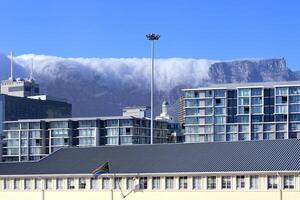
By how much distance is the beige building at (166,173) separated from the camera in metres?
82.9

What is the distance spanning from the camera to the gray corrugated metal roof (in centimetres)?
8525

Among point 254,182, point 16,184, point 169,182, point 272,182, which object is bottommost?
point 16,184

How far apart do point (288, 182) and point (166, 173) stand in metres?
14.7

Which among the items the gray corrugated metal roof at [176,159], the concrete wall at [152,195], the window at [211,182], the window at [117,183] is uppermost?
the gray corrugated metal roof at [176,159]

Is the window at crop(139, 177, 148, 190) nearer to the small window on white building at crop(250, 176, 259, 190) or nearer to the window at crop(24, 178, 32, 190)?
the small window on white building at crop(250, 176, 259, 190)

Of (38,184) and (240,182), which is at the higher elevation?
(240,182)

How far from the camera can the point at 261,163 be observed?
3327 inches

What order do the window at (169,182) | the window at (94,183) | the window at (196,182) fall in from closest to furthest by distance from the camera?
1. the window at (196,182)
2. the window at (169,182)
3. the window at (94,183)

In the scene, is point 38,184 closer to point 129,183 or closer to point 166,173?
point 129,183

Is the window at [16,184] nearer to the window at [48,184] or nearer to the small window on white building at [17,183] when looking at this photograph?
the small window on white building at [17,183]

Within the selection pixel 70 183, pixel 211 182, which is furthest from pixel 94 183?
pixel 211 182

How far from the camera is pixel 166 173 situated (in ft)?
289

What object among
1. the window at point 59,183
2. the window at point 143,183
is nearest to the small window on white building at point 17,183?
the window at point 59,183

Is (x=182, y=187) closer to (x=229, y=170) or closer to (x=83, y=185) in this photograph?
(x=229, y=170)
